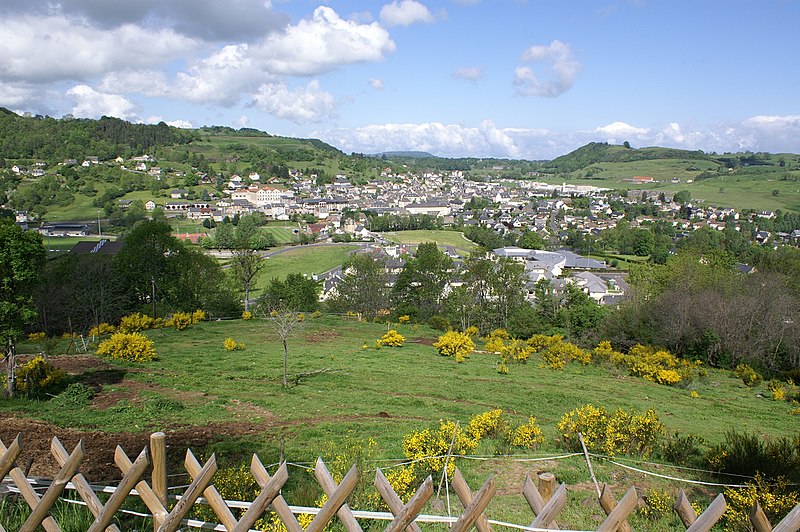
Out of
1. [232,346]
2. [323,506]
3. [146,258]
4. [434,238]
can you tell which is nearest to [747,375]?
[232,346]

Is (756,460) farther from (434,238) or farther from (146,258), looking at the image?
(434,238)

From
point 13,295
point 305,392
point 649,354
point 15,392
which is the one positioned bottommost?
point 649,354

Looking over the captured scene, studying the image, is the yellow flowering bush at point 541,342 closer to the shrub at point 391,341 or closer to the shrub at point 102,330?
the shrub at point 391,341

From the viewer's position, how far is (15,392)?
13.4 m

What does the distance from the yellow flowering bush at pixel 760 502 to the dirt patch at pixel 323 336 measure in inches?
859

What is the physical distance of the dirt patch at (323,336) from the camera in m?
26.9

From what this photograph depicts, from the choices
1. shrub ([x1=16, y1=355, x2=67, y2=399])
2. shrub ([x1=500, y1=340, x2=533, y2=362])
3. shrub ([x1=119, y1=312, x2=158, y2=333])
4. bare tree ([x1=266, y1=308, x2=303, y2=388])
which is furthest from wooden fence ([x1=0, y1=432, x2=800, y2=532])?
shrub ([x1=119, y1=312, x2=158, y2=333])

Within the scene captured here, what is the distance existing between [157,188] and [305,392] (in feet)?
383

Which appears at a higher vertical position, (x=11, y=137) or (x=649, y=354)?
(x=11, y=137)

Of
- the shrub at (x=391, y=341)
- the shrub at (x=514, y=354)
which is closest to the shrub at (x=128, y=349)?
the shrub at (x=391, y=341)

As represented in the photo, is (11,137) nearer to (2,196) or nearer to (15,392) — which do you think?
(2,196)

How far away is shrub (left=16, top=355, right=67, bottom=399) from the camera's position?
1359 centimetres

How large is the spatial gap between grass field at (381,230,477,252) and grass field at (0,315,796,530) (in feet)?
219

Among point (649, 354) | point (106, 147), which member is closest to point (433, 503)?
point (649, 354)
